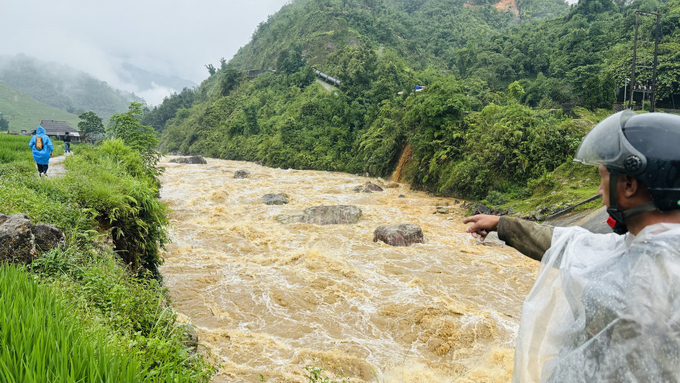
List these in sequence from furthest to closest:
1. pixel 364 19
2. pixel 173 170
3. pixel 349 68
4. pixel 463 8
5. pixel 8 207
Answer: pixel 463 8, pixel 364 19, pixel 349 68, pixel 173 170, pixel 8 207

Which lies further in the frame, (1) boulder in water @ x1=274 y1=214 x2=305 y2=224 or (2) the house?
(2) the house

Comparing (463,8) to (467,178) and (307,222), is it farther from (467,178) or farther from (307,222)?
(307,222)

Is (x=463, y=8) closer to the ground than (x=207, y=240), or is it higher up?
higher up

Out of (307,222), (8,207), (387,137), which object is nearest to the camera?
(8,207)

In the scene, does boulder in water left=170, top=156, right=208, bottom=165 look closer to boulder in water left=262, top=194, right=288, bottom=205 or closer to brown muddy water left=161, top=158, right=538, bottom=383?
boulder in water left=262, top=194, right=288, bottom=205

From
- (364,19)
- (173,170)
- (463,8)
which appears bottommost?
(173,170)

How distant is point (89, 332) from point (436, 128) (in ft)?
59.2

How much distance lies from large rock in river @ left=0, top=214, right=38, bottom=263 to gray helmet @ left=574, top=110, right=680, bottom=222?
165 inches

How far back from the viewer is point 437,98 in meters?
18.8

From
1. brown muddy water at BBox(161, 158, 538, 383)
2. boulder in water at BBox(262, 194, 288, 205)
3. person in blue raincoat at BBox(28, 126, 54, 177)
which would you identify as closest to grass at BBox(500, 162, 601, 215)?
brown muddy water at BBox(161, 158, 538, 383)

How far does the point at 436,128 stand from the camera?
1905cm

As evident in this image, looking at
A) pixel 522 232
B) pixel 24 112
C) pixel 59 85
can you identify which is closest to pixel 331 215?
pixel 522 232

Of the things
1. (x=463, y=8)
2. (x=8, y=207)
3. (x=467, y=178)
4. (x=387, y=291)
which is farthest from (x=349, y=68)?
(x=463, y=8)

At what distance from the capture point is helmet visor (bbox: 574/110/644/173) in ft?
3.99
